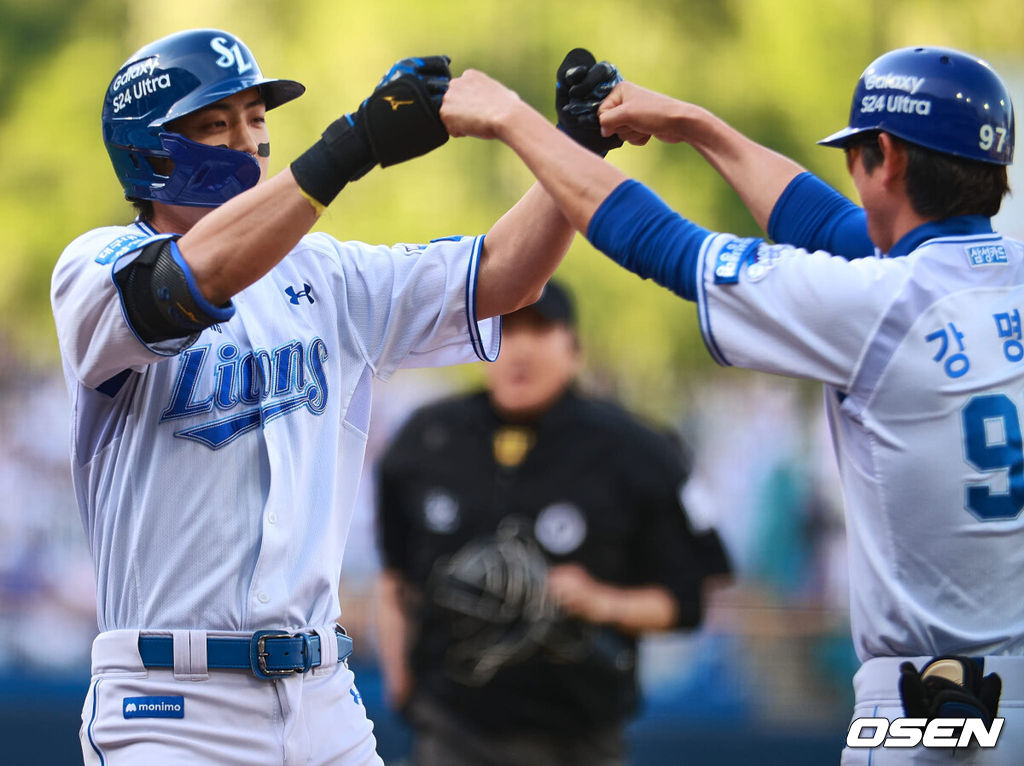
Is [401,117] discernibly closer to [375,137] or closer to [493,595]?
[375,137]

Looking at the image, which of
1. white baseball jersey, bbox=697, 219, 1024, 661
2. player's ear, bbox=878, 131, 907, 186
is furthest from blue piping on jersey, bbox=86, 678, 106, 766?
player's ear, bbox=878, 131, 907, 186

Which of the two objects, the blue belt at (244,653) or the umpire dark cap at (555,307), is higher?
the umpire dark cap at (555,307)

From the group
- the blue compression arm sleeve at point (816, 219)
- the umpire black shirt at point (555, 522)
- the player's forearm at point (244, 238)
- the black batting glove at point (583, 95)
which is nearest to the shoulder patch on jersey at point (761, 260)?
the blue compression arm sleeve at point (816, 219)

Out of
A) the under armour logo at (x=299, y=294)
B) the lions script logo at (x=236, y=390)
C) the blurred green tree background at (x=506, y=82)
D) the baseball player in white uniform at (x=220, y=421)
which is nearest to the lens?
the baseball player in white uniform at (x=220, y=421)

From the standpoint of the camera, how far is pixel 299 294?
2.99m

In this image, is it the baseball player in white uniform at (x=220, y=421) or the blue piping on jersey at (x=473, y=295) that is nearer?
the baseball player in white uniform at (x=220, y=421)

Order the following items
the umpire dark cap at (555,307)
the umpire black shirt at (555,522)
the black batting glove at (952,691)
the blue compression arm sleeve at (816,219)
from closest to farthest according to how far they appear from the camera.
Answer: the black batting glove at (952,691), the blue compression arm sleeve at (816,219), the umpire black shirt at (555,522), the umpire dark cap at (555,307)

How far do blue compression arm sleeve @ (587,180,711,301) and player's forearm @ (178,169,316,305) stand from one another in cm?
63

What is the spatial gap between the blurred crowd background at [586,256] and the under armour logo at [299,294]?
159 inches

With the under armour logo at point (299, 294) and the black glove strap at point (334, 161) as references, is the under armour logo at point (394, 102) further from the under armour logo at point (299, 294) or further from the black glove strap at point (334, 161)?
the under armour logo at point (299, 294)

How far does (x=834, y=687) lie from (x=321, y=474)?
16.1 feet

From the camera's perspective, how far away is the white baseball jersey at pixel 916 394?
2.56m

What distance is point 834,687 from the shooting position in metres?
7.00

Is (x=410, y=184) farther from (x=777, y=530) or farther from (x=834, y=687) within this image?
(x=834, y=687)
